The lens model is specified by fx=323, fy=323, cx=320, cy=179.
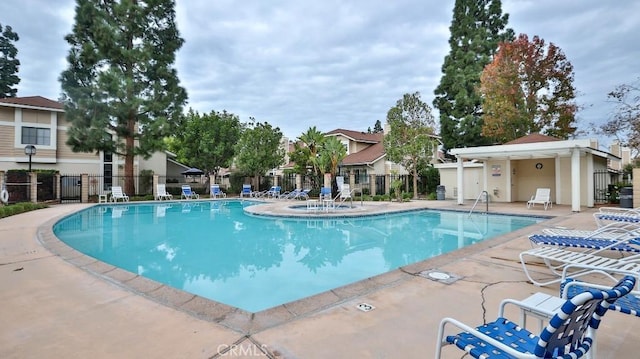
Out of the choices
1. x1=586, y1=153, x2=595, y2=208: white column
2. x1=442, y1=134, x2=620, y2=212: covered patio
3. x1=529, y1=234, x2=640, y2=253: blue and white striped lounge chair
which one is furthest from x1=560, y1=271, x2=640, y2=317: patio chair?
x1=586, y1=153, x2=595, y2=208: white column

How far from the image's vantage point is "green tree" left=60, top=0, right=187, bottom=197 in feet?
61.7

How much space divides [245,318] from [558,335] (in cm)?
263

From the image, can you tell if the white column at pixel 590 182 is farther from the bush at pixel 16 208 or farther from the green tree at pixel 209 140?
the green tree at pixel 209 140

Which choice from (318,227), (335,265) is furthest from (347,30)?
(335,265)

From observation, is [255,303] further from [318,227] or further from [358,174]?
[358,174]

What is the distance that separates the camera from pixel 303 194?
21.2 m

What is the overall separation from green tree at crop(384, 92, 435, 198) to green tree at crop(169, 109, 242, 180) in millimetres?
14432

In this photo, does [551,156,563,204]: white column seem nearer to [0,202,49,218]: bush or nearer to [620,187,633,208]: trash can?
[620,187,633,208]: trash can

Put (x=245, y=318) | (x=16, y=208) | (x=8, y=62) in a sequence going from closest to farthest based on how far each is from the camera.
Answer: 1. (x=245, y=318)
2. (x=16, y=208)
3. (x=8, y=62)

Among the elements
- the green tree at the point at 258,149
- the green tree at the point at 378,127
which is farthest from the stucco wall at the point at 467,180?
the green tree at the point at 378,127

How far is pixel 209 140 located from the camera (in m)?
26.7

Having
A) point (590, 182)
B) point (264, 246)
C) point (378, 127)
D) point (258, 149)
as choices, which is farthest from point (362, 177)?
point (378, 127)

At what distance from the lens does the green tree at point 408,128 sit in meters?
19.5

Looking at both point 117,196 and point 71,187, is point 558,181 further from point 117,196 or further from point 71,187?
point 71,187
